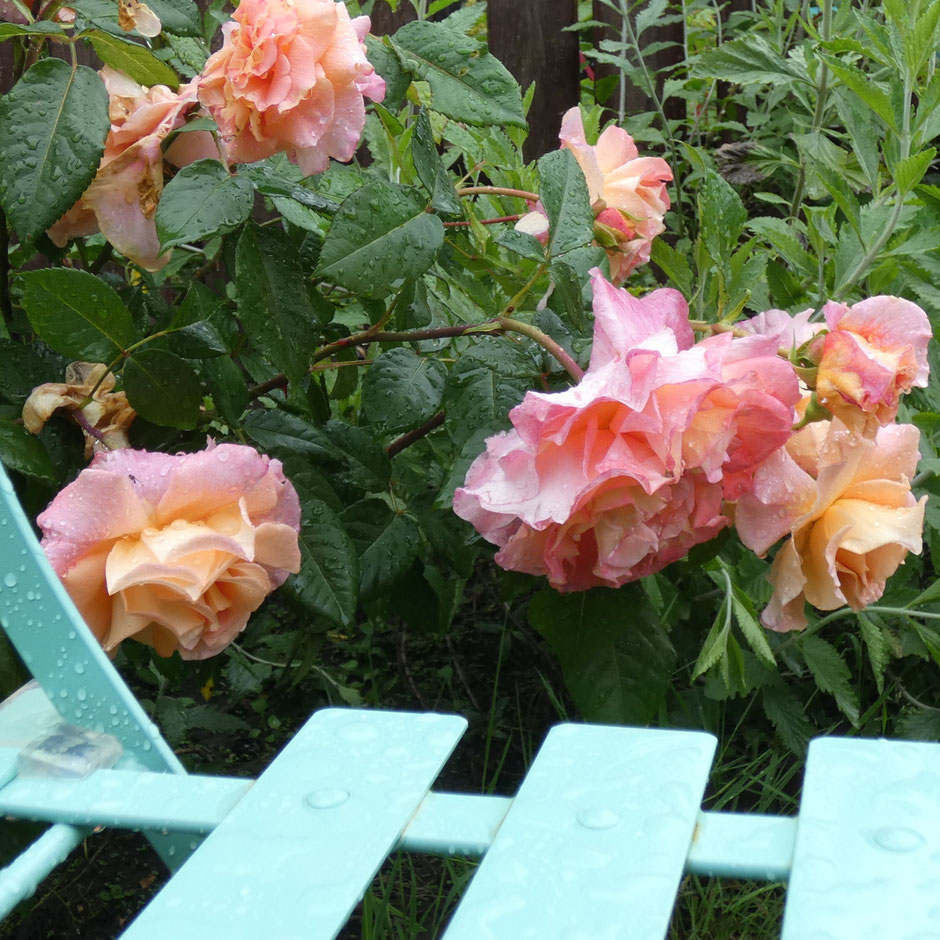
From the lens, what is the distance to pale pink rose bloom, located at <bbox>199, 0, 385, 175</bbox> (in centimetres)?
93

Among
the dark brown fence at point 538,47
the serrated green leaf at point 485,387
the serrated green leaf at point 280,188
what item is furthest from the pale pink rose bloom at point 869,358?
the dark brown fence at point 538,47

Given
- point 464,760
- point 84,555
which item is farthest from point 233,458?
point 464,760

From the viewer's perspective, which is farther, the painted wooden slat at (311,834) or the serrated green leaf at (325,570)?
the serrated green leaf at (325,570)

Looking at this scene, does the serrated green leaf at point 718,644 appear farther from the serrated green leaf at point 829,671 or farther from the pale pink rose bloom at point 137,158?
the pale pink rose bloom at point 137,158

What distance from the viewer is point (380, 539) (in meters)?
1.25

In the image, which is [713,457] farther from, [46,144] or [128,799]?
[46,144]

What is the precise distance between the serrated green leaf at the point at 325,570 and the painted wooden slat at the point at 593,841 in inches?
19.2

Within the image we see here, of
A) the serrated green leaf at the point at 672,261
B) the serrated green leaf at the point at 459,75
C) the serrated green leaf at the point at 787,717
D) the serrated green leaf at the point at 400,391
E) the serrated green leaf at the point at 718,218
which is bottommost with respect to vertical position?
the serrated green leaf at the point at 787,717

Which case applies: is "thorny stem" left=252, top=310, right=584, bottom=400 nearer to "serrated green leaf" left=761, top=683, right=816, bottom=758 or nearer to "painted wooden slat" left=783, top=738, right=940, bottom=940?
"painted wooden slat" left=783, top=738, right=940, bottom=940

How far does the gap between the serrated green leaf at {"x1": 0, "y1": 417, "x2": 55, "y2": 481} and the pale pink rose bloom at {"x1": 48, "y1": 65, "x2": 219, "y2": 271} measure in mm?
190

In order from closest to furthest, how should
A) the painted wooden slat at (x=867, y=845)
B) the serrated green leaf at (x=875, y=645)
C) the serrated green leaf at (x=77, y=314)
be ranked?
the painted wooden slat at (x=867, y=845)
the serrated green leaf at (x=77, y=314)
the serrated green leaf at (x=875, y=645)

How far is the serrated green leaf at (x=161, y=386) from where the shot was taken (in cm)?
105

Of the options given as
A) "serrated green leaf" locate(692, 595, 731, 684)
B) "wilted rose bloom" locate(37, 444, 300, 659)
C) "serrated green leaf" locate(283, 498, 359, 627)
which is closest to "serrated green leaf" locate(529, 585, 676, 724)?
"serrated green leaf" locate(692, 595, 731, 684)

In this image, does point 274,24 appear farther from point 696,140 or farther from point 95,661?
point 696,140
